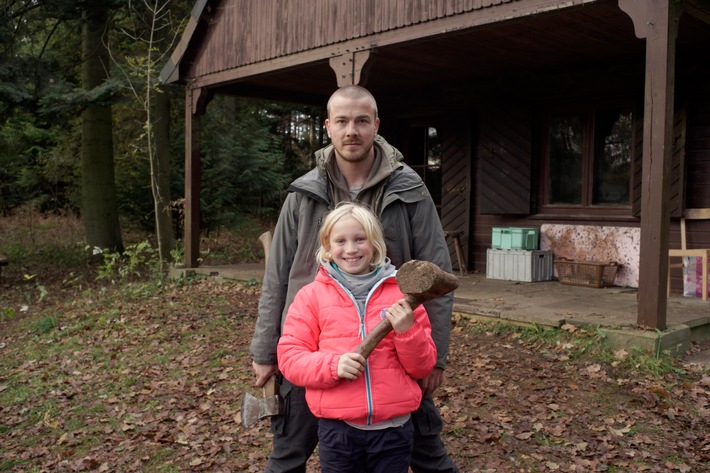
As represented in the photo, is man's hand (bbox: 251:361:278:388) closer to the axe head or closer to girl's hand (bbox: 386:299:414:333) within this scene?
the axe head

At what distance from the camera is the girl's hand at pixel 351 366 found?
2.29 metres

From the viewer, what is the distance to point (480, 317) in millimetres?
6785

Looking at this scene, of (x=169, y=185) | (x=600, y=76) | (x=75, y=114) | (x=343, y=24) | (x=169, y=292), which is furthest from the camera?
(x=169, y=185)

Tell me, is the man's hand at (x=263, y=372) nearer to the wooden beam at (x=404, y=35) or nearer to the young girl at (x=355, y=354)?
the young girl at (x=355, y=354)

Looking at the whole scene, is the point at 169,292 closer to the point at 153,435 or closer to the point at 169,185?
the point at 169,185

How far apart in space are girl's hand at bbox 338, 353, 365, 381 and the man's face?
83 cm

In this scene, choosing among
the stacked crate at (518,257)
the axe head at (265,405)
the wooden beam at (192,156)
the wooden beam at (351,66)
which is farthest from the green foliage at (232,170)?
the axe head at (265,405)

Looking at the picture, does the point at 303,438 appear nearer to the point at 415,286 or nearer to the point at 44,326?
the point at 415,286

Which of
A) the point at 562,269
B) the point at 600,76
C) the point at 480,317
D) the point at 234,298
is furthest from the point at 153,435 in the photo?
the point at 600,76

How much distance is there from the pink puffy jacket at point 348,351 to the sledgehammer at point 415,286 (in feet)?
0.26

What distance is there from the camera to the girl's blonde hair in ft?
8.20

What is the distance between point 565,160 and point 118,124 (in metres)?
10.8

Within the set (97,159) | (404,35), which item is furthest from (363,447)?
(97,159)

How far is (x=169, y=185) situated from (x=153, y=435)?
942 centimetres
